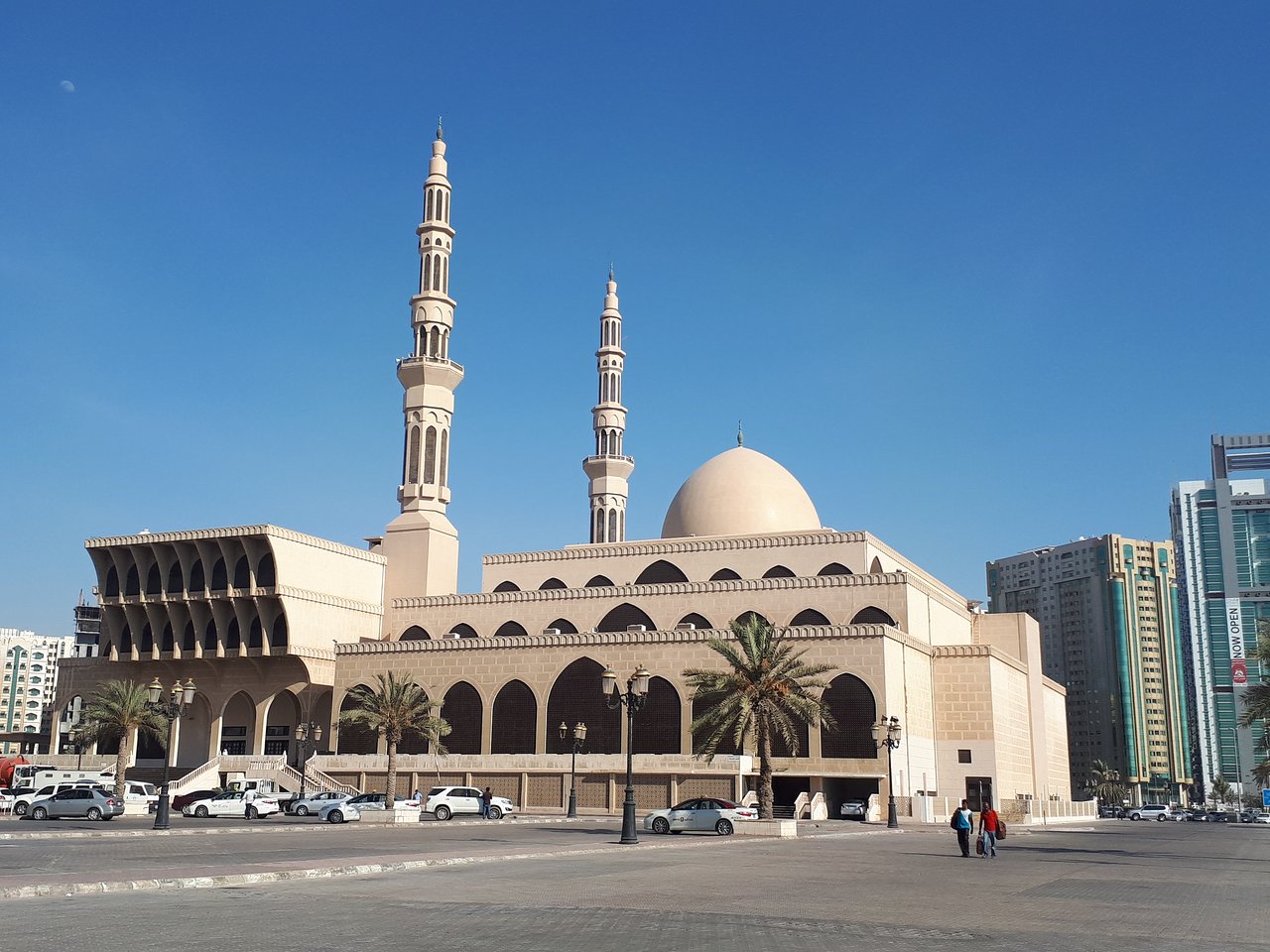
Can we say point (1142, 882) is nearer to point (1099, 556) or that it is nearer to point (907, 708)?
point (907, 708)

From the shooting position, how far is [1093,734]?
5256 inches

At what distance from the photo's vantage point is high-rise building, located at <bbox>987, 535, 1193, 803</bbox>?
434 ft

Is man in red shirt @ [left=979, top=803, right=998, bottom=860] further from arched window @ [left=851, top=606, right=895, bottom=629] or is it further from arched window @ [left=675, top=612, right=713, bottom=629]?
arched window @ [left=675, top=612, right=713, bottom=629]

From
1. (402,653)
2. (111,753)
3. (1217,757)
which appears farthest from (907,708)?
(1217,757)

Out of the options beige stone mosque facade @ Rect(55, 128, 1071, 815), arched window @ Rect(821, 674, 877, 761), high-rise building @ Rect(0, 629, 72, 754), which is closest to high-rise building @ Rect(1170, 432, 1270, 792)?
beige stone mosque facade @ Rect(55, 128, 1071, 815)

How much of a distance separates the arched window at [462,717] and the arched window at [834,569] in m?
16.1

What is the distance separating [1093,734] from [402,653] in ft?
335

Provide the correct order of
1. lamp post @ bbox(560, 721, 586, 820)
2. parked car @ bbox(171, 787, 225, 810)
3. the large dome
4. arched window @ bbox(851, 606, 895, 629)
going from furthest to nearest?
the large dome → arched window @ bbox(851, 606, 895, 629) → parked car @ bbox(171, 787, 225, 810) → lamp post @ bbox(560, 721, 586, 820)

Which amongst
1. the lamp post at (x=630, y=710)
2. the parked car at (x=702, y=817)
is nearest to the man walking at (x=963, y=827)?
the lamp post at (x=630, y=710)

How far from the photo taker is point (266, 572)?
185 feet

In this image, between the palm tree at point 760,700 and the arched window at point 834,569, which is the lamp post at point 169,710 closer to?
the palm tree at point 760,700

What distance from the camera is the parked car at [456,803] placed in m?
37.9

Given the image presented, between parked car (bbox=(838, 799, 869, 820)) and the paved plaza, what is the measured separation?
18252mm

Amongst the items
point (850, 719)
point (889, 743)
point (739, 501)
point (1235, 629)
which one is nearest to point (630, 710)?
point (889, 743)
